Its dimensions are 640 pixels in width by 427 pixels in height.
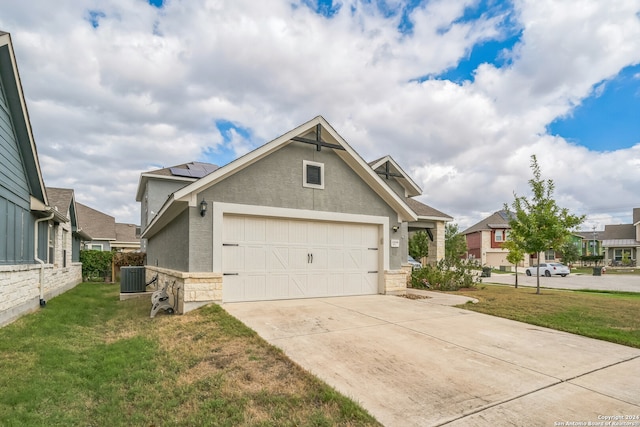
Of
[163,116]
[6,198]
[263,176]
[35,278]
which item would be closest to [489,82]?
[263,176]

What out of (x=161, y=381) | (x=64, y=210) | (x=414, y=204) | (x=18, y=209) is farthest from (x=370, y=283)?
(x=64, y=210)

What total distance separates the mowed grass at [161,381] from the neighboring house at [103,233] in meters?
25.6

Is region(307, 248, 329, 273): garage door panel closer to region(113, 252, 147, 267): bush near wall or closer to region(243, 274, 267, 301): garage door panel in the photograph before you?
region(243, 274, 267, 301): garage door panel

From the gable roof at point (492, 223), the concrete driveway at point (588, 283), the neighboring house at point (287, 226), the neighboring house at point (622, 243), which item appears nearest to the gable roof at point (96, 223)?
the neighboring house at point (287, 226)

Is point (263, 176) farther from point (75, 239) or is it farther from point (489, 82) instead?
point (75, 239)

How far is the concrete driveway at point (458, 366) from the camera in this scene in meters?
3.26

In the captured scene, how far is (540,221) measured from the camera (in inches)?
551

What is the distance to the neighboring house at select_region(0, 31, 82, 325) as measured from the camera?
762 centimetres

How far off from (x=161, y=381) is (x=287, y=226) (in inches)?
230

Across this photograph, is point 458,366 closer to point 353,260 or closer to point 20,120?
point 353,260

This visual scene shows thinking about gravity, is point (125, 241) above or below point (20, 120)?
below

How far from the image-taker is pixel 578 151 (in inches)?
781

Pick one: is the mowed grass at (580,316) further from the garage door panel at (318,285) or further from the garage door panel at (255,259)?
the garage door panel at (255,259)

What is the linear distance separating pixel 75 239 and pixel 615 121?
27193mm
